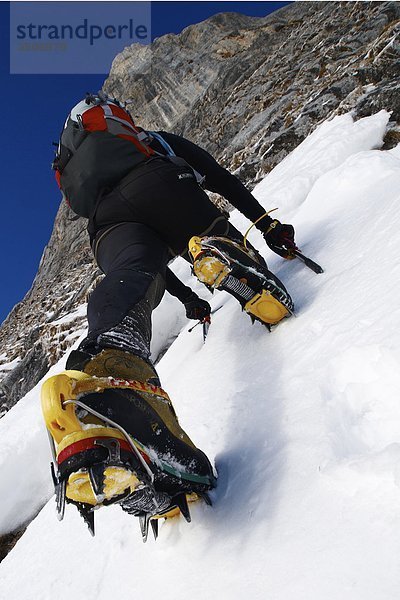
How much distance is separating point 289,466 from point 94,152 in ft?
5.17

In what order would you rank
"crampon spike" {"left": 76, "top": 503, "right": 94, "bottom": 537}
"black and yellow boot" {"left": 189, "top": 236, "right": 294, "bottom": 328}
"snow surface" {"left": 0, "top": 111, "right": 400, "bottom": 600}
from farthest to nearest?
"black and yellow boot" {"left": 189, "top": 236, "right": 294, "bottom": 328} < "crampon spike" {"left": 76, "top": 503, "right": 94, "bottom": 537} < "snow surface" {"left": 0, "top": 111, "right": 400, "bottom": 600}

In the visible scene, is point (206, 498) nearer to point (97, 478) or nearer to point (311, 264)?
point (97, 478)

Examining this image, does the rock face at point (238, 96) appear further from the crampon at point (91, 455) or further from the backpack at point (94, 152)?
the crampon at point (91, 455)

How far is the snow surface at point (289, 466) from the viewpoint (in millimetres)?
834

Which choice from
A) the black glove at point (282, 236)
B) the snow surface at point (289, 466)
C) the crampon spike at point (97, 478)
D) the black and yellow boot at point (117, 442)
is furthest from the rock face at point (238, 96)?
the crampon spike at point (97, 478)

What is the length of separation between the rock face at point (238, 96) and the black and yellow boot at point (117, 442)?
2132 mm

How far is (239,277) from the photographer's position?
181 cm

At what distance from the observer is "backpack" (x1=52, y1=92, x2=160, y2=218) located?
2.00m

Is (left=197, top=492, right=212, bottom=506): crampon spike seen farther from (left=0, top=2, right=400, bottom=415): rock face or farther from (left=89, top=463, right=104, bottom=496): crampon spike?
(left=0, top=2, right=400, bottom=415): rock face

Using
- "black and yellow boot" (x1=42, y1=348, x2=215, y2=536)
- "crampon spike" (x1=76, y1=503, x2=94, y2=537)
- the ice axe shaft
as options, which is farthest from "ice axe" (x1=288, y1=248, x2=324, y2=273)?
"crampon spike" (x1=76, y1=503, x2=94, y2=537)

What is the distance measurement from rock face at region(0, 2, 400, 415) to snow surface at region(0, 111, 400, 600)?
1.71 metres

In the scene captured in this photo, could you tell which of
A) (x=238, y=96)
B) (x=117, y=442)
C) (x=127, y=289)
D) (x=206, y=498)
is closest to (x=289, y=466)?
(x=206, y=498)

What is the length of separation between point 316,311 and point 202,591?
1108 mm

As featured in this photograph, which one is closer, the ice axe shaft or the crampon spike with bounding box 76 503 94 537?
the crampon spike with bounding box 76 503 94 537
